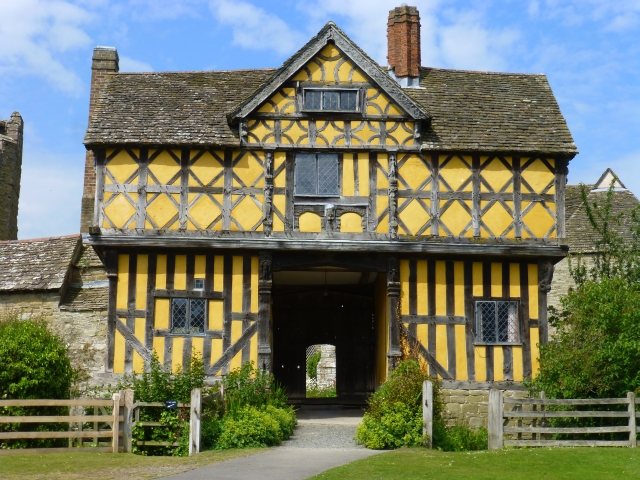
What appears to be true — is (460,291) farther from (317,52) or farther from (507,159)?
(317,52)

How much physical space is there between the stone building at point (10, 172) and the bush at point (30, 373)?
22262mm

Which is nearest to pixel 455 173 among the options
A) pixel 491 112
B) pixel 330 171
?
pixel 491 112

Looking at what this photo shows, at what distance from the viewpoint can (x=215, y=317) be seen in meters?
18.8

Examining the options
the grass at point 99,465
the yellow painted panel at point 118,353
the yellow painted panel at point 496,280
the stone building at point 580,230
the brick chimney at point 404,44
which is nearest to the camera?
the grass at point 99,465

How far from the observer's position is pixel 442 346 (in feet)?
61.9

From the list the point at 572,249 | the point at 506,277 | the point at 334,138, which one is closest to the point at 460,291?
the point at 506,277

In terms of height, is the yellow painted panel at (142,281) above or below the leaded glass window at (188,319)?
above

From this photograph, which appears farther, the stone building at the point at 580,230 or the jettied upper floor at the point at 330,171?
the stone building at the point at 580,230

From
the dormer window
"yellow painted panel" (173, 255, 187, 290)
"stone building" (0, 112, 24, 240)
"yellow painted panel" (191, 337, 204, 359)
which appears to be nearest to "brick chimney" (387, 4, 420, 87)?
the dormer window

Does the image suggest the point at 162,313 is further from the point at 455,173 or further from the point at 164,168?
the point at 455,173

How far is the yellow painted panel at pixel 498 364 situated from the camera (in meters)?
18.8

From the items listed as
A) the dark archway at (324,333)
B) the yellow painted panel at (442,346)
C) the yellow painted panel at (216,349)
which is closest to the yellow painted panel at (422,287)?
the yellow painted panel at (442,346)

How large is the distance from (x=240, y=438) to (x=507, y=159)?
9.01 meters

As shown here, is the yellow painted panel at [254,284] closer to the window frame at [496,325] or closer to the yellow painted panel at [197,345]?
the yellow painted panel at [197,345]
